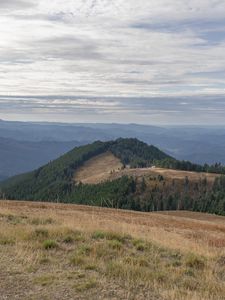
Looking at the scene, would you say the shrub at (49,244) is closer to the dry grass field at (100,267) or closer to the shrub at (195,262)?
the dry grass field at (100,267)

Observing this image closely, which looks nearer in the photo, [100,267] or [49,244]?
[100,267]

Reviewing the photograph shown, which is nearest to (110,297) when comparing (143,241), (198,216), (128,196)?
(143,241)

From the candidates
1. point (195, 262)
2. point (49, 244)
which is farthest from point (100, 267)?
point (195, 262)

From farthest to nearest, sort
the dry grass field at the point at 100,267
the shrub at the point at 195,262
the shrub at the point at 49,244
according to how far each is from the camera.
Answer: the shrub at the point at 49,244
the shrub at the point at 195,262
the dry grass field at the point at 100,267

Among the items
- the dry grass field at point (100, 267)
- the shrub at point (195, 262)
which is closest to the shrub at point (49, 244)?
the dry grass field at point (100, 267)

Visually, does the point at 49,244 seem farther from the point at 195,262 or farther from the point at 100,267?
the point at 195,262

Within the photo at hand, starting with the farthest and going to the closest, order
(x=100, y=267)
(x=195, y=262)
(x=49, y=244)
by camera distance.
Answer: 1. (x=49, y=244)
2. (x=195, y=262)
3. (x=100, y=267)

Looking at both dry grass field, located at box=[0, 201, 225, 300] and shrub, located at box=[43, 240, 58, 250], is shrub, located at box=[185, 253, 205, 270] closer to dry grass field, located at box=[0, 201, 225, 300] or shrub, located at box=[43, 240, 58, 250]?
dry grass field, located at box=[0, 201, 225, 300]

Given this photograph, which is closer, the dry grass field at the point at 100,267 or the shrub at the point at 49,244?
the dry grass field at the point at 100,267

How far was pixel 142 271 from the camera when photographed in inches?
421

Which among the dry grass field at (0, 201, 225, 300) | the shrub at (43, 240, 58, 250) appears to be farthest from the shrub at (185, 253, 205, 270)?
the shrub at (43, 240, 58, 250)

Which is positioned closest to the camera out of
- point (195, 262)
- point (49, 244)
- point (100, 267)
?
point (100, 267)

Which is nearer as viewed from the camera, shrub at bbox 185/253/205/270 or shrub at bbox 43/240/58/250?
shrub at bbox 185/253/205/270

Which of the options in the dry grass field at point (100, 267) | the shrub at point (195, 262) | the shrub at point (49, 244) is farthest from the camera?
the shrub at point (49, 244)
